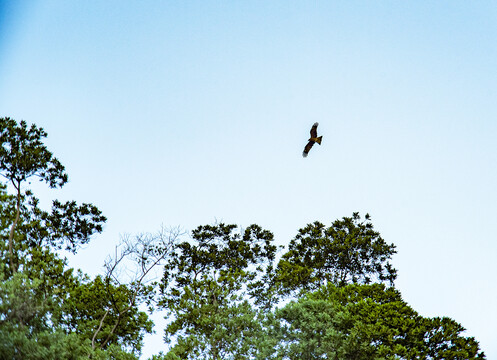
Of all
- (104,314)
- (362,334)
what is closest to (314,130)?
(362,334)

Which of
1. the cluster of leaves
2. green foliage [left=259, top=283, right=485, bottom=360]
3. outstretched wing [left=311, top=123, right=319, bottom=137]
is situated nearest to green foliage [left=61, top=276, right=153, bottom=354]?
the cluster of leaves

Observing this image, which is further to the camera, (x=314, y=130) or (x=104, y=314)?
(x=104, y=314)

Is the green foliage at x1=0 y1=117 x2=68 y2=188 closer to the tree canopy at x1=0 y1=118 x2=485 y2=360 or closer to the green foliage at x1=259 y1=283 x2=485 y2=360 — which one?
the tree canopy at x1=0 y1=118 x2=485 y2=360

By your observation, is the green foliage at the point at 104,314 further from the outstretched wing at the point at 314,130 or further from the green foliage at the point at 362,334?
the outstretched wing at the point at 314,130

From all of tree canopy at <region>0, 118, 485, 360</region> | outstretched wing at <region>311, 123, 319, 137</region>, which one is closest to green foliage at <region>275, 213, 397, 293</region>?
tree canopy at <region>0, 118, 485, 360</region>

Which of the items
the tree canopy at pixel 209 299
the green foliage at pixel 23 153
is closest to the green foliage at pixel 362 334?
the tree canopy at pixel 209 299

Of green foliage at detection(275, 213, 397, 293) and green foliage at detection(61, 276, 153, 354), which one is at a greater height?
green foliage at detection(275, 213, 397, 293)

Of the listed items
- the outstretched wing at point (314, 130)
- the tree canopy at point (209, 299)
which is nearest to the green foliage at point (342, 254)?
the tree canopy at point (209, 299)

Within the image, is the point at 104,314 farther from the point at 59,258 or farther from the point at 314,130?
the point at 314,130

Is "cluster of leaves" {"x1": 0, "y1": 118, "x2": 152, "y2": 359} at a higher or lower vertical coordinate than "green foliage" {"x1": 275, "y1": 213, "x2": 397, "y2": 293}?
lower

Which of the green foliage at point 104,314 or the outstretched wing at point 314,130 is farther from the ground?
the outstretched wing at point 314,130

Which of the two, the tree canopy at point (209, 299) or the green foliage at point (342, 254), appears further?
the green foliage at point (342, 254)

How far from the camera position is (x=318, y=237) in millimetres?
21781

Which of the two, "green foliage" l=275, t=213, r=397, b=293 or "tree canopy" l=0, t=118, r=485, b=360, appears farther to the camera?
"green foliage" l=275, t=213, r=397, b=293
